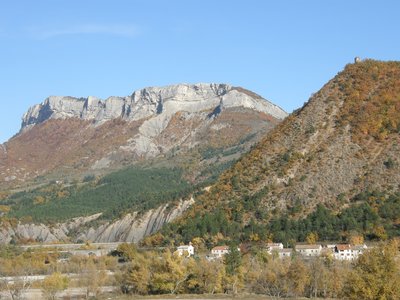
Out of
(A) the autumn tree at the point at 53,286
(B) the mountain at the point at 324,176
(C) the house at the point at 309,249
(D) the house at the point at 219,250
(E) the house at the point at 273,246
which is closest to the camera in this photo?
(A) the autumn tree at the point at 53,286

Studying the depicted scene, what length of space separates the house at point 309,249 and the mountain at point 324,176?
5.96 meters

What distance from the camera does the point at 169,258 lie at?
99875 mm

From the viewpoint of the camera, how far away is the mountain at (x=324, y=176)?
414 feet

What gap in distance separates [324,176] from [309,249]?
2768cm

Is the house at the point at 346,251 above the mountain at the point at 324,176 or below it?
below

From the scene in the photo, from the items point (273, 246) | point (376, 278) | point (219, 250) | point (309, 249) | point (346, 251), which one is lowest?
point (346, 251)

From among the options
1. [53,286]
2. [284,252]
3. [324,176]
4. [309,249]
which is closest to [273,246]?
[284,252]

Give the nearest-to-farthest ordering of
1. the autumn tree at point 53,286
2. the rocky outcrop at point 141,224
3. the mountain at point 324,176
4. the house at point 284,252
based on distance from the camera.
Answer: the autumn tree at point 53,286
the house at point 284,252
the mountain at point 324,176
the rocky outcrop at point 141,224

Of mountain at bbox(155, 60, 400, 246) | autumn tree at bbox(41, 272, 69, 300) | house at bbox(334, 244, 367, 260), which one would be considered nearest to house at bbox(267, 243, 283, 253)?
mountain at bbox(155, 60, 400, 246)

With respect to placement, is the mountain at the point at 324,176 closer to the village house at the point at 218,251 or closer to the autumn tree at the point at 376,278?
the village house at the point at 218,251

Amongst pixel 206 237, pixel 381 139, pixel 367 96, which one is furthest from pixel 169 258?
pixel 367 96

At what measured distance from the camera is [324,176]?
141000mm

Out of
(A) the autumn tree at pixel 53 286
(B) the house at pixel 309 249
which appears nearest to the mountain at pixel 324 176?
(B) the house at pixel 309 249

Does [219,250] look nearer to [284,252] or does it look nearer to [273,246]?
[273,246]
